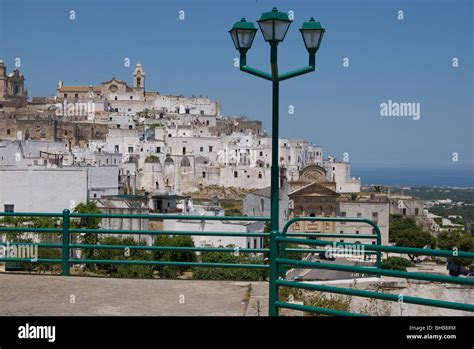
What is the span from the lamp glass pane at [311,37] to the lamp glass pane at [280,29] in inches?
11.2

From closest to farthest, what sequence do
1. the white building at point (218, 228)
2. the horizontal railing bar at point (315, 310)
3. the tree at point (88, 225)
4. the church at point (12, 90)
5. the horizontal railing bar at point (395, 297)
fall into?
1. the horizontal railing bar at point (395, 297)
2. the horizontal railing bar at point (315, 310)
3. the tree at point (88, 225)
4. the white building at point (218, 228)
5. the church at point (12, 90)

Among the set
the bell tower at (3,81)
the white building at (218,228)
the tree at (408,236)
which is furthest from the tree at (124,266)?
the bell tower at (3,81)

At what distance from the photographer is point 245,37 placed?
833 cm

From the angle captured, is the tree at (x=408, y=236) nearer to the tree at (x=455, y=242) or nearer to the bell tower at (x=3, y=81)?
the tree at (x=455, y=242)

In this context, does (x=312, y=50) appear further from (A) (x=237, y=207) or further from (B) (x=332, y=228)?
(A) (x=237, y=207)

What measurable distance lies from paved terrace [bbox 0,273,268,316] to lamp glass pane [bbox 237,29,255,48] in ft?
10.1

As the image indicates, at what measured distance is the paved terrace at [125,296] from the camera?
7.98 meters

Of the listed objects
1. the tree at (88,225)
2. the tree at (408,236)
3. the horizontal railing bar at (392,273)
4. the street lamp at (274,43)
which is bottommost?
the tree at (408,236)

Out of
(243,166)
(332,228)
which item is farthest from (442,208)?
(332,228)

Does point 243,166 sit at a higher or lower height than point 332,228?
higher

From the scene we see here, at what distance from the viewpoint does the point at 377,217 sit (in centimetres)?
6419

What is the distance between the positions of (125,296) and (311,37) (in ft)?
12.9

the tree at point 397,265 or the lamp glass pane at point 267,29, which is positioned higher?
the lamp glass pane at point 267,29
